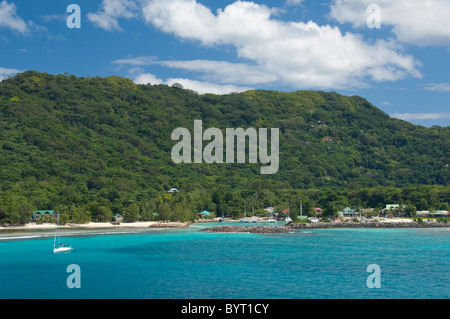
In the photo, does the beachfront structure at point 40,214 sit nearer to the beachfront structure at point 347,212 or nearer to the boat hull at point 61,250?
the boat hull at point 61,250

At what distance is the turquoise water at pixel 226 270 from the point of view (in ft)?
97.3

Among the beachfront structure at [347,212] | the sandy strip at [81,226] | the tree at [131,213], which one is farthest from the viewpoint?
the beachfront structure at [347,212]

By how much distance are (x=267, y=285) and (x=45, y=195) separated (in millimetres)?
86193

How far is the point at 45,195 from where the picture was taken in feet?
347

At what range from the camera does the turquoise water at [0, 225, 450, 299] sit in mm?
29672

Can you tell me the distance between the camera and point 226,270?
37.4 m

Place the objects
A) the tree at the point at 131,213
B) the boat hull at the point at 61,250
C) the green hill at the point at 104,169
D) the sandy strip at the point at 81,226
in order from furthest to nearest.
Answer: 1. the green hill at the point at 104,169
2. the tree at the point at 131,213
3. the sandy strip at the point at 81,226
4. the boat hull at the point at 61,250

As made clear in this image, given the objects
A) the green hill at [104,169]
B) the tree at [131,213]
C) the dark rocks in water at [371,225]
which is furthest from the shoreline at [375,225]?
the tree at [131,213]

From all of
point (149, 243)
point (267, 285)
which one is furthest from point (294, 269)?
point (149, 243)

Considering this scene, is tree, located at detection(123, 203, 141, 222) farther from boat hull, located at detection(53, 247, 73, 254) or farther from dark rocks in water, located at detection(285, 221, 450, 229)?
boat hull, located at detection(53, 247, 73, 254)

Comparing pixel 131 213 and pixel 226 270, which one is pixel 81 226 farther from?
pixel 226 270

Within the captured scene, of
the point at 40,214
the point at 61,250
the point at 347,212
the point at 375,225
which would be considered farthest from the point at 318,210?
the point at 61,250

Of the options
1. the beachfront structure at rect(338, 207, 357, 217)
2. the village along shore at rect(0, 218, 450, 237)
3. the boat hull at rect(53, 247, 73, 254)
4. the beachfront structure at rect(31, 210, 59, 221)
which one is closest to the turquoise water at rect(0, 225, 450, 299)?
the boat hull at rect(53, 247, 73, 254)

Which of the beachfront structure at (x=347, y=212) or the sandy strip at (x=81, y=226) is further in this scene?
the beachfront structure at (x=347, y=212)
